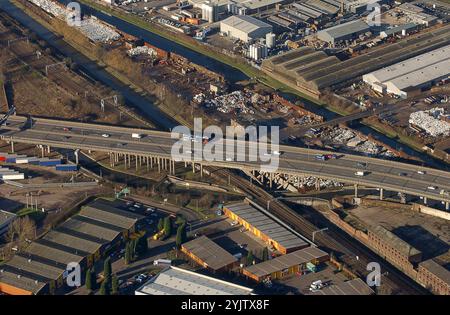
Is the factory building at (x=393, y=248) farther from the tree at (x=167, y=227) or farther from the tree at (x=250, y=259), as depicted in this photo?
the tree at (x=167, y=227)

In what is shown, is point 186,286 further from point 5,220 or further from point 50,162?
point 50,162

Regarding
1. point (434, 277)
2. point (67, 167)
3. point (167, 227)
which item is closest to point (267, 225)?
point (167, 227)

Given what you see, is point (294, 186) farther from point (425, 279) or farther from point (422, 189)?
point (425, 279)

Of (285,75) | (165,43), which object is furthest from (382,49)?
(165,43)

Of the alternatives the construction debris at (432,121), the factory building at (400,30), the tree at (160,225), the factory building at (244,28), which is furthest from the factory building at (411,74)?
the tree at (160,225)

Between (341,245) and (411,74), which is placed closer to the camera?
(341,245)
